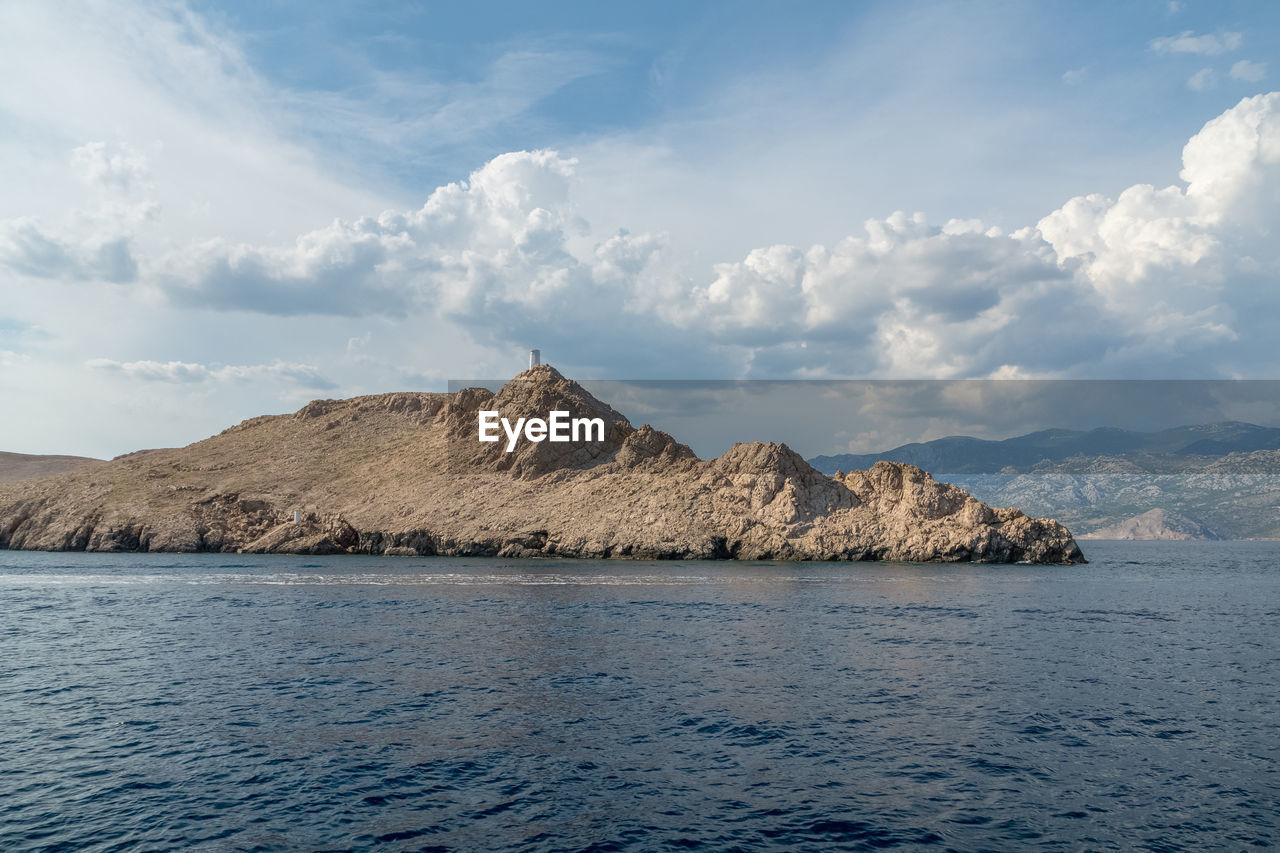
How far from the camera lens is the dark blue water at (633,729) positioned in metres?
15.1

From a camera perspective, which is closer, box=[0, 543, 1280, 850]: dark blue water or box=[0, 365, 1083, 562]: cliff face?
box=[0, 543, 1280, 850]: dark blue water

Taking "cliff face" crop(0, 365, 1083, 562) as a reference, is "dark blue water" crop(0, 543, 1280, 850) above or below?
below

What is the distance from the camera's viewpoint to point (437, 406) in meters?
162

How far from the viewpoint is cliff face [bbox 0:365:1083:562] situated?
9756cm

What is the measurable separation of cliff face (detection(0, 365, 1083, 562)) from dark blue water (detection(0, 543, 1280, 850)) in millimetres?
50799

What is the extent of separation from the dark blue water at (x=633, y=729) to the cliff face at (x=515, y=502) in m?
50.8

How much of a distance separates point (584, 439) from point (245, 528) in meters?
52.4

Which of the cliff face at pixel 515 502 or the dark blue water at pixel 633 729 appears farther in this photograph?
the cliff face at pixel 515 502

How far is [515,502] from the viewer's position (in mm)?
111938

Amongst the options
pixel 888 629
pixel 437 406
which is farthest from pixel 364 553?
pixel 888 629

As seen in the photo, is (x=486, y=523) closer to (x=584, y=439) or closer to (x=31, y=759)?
(x=584, y=439)

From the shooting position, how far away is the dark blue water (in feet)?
49.6

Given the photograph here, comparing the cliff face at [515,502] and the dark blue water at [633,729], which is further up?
the cliff face at [515,502]

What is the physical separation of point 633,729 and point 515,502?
91.9m
